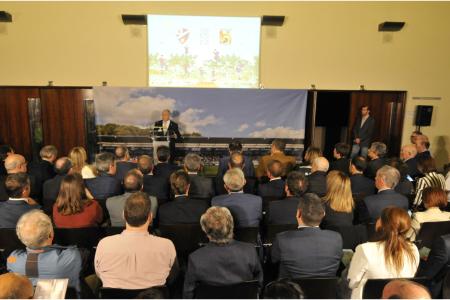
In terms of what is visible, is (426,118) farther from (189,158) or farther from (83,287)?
(83,287)

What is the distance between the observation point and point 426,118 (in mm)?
7840

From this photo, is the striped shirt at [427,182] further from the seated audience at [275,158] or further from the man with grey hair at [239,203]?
the man with grey hair at [239,203]

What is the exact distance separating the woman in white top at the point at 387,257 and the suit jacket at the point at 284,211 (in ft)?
2.94

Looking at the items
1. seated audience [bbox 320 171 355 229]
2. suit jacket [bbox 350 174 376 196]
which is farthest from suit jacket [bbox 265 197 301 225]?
suit jacket [bbox 350 174 376 196]

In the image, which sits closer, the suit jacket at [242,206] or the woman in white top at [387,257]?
the woman in white top at [387,257]

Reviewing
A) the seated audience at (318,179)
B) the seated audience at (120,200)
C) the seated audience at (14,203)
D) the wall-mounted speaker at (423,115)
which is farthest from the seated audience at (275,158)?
the wall-mounted speaker at (423,115)

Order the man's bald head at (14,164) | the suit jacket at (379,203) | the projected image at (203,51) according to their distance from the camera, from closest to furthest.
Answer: the suit jacket at (379,203), the man's bald head at (14,164), the projected image at (203,51)

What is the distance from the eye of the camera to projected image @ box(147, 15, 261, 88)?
7.32 meters

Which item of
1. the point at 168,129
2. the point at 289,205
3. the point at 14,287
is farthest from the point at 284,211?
the point at 168,129

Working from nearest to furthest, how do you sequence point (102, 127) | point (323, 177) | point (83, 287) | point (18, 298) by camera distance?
point (18, 298) < point (83, 287) < point (323, 177) < point (102, 127)

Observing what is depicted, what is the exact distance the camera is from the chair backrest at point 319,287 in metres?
1.92

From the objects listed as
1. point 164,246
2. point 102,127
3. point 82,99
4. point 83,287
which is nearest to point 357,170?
point 164,246

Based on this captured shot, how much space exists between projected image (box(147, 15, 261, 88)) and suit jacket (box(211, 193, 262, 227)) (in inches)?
190

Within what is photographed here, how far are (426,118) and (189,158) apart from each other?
633 centimetres
